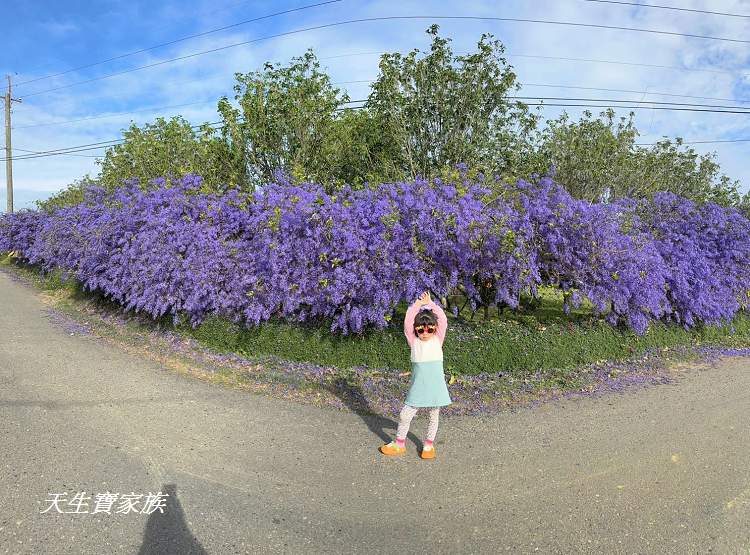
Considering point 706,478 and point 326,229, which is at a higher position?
point 326,229

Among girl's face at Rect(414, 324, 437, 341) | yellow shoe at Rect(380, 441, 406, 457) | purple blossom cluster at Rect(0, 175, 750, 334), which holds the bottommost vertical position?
yellow shoe at Rect(380, 441, 406, 457)

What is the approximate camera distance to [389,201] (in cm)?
652

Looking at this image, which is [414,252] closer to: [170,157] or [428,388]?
[428,388]

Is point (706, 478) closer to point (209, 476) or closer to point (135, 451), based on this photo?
point (209, 476)

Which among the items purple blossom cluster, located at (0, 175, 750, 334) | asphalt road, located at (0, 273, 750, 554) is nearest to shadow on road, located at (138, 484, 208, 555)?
asphalt road, located at (0, 273, 750, 554)

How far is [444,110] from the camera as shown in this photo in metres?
9.21

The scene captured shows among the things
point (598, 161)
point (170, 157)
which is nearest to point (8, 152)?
point (170, 157)

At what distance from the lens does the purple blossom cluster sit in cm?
616

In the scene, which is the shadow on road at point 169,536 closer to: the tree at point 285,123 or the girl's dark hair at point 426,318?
the girl's dark hair at point 426,318

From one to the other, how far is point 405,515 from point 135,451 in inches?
91.4

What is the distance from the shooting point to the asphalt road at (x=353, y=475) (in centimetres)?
308

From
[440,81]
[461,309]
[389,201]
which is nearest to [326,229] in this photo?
[389,201]

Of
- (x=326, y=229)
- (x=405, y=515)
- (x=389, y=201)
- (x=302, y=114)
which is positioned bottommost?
(x=405, y=515)

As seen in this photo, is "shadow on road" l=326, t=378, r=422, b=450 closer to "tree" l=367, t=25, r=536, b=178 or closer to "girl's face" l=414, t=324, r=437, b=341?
"girl's face" l=414, t=324, r=437, b=341
